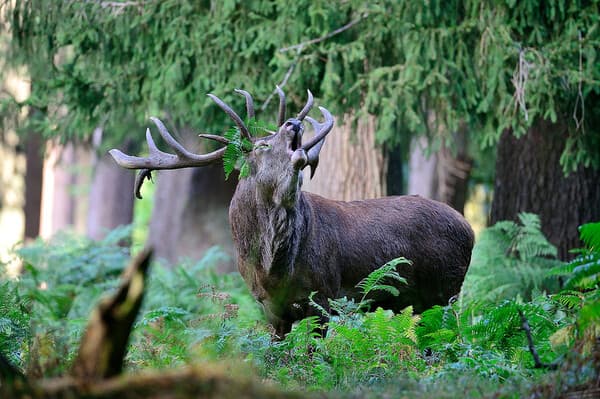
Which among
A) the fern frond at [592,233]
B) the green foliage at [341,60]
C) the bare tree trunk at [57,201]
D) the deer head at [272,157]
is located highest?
the green foliage at [341,60]

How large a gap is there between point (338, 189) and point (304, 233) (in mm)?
4461

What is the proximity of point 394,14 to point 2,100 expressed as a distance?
17.7 feet

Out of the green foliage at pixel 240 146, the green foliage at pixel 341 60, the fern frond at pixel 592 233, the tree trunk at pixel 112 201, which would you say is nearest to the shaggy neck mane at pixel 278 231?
the green foliage at pixel 240 146

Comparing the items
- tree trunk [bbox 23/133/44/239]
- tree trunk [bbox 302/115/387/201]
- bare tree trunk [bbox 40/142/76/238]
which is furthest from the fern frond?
bare tree trunk [bbox 40/142/76/238]

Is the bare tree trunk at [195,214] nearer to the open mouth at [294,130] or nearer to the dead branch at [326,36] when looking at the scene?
the dead branch at [326,36]

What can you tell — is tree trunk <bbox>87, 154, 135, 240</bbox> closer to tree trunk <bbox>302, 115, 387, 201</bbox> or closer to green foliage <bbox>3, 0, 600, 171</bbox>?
green foliage <bbox>3, 0, 600, 171</bbox>

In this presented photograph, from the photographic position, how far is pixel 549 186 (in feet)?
35.0

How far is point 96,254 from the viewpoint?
13398mm

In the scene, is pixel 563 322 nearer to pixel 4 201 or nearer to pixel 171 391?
pixel 171 391

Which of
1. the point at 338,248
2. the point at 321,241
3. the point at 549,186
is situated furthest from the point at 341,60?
the point at 321,241

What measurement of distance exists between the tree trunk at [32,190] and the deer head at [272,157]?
477 inches

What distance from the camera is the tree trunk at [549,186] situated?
10516 mm

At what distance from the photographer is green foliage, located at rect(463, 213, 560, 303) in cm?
1004

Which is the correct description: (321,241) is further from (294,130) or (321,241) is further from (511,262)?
(511,262)
